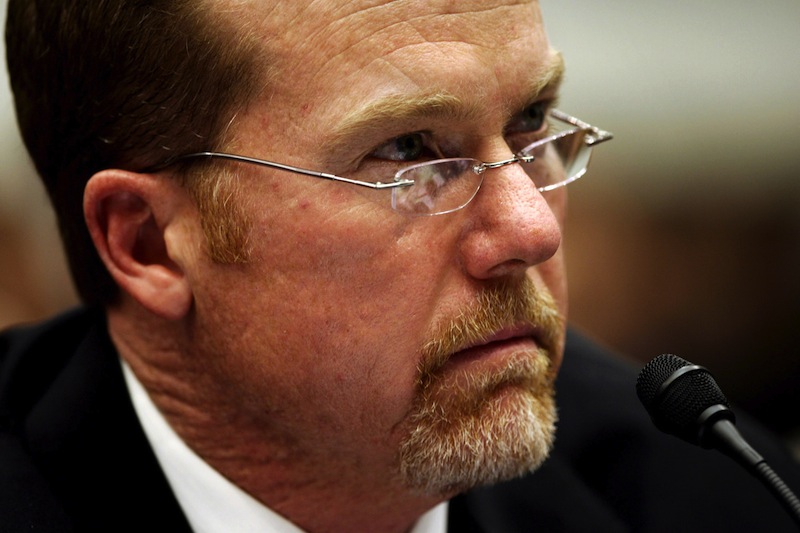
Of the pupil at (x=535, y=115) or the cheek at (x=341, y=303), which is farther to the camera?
Answer: the pupil at (x=535, y=115)

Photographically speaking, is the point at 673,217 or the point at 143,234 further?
the point at 673,217

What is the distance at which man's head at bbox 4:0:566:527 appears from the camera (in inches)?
63.8

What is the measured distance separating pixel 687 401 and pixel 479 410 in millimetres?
405

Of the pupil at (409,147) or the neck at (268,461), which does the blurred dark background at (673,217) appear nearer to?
the neck at (268,461)

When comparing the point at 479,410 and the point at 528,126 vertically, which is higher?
the point at 528,126

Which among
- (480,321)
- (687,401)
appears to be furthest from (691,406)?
(480,321)

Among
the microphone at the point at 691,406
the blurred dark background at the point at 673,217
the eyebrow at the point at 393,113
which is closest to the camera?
the microphone at the point at 691,406

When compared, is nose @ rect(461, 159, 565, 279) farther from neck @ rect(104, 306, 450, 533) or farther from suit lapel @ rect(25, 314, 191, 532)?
suit lapel @ rect(25, 314, 191, 532)

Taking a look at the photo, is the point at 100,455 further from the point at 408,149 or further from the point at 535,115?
the point at 535,115

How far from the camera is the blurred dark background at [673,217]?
4238mm

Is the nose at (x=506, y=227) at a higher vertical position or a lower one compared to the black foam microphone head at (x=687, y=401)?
higher

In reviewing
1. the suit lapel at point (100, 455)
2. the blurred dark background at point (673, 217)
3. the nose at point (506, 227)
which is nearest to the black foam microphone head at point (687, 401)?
the nose at point (506, 227)

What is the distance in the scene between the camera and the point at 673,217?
4.61 metres

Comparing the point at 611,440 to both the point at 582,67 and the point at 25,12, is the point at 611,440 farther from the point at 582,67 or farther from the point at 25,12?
the point at 582,67
